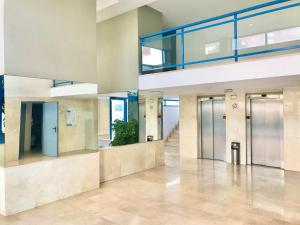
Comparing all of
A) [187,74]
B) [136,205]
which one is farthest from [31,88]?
[187,74]

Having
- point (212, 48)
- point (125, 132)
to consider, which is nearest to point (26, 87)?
point (125, 132)

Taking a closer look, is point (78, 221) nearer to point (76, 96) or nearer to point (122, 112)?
point (76, 96)

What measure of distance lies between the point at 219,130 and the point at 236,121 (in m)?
0.81

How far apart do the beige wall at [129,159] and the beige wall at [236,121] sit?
227 centimetres

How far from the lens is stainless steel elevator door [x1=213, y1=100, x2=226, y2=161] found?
27.5 ft

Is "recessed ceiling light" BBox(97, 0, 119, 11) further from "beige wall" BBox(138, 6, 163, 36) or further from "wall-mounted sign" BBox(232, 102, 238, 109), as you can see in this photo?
"wall-mounted sign" BBox(232, 102, 238, 109)

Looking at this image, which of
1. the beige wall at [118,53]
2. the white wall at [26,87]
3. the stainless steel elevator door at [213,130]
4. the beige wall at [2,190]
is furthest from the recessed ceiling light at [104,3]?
the beige wall at [2,190]

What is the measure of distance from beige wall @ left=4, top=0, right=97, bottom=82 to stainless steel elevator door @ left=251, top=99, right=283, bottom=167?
5.16 metres

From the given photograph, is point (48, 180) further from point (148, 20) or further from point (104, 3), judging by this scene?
point (148, 20)

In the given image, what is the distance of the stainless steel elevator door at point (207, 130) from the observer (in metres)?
8.66

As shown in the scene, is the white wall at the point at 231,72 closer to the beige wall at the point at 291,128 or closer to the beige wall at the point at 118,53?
the beige wall at the point at 118,53

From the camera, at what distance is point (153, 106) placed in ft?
25.3

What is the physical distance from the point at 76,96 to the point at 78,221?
266 centimetres

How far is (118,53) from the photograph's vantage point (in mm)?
7586
